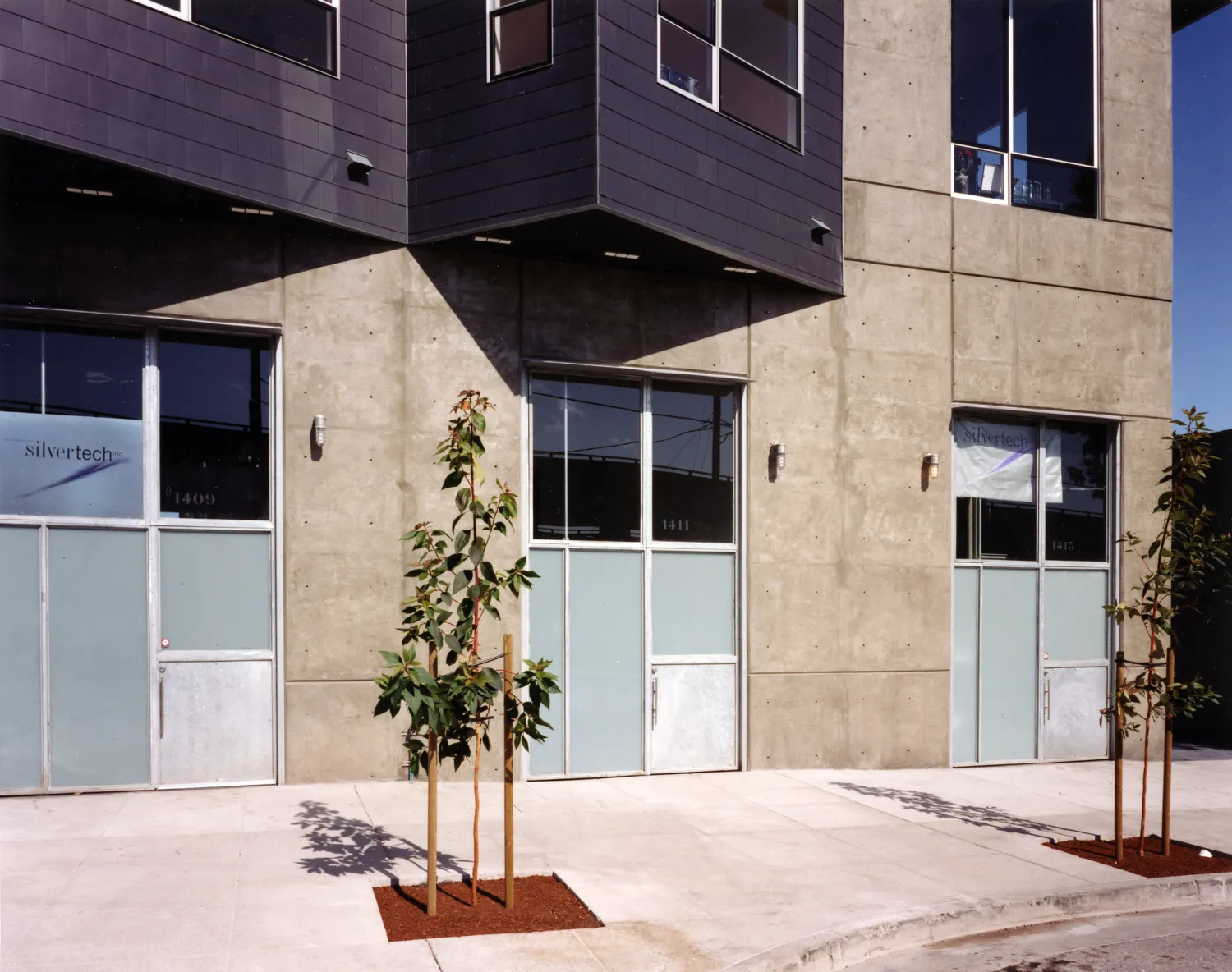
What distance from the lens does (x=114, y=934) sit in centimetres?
640

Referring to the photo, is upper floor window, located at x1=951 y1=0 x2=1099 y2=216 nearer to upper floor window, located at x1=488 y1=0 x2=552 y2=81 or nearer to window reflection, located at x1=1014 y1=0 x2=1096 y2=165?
window reflection, located at x1=1014 y1=0 x2=1096 y2=165

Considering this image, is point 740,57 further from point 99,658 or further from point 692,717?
point 99,658

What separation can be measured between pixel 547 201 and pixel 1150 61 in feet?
31.0

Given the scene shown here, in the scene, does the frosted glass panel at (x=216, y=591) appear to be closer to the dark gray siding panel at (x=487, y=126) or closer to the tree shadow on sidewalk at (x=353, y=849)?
the tree shadow on sidewalk at (x=353, y=849)

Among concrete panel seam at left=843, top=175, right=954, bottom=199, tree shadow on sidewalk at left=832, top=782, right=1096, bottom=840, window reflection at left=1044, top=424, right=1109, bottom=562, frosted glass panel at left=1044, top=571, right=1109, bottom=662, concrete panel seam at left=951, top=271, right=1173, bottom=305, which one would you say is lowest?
tree shadow on sidewalk at left=832, top=782, right=1096, bottom=840

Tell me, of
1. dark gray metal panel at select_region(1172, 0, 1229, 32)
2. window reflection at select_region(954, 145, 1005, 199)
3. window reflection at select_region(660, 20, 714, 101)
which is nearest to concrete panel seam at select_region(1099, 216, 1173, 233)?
window reflection at select_region(954, 145, 1005, 199)

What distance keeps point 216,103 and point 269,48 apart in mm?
985

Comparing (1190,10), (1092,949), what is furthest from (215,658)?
(1190,10)

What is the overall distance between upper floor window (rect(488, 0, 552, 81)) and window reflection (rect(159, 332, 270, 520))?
357 cm

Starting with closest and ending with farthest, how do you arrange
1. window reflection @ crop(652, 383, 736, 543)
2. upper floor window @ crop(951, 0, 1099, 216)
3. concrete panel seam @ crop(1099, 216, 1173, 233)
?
window reflection @ crop(652, 383, 736, 543) < upper floor window @ crop(951, 0, 1099, 216) < concrete panel seam @ crop(1099, 216, 1173, 233)

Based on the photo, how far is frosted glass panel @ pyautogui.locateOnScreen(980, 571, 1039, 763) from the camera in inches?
544

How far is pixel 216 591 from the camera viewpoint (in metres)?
10.7

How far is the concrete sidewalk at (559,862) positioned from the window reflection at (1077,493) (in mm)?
3339

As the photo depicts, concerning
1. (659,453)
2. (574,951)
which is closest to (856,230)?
(659,453)
